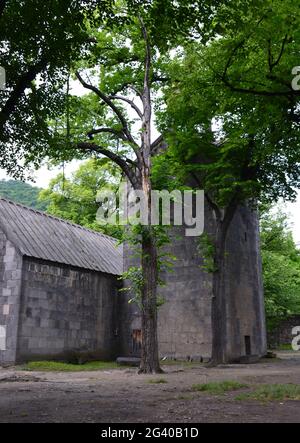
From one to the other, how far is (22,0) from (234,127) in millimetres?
12714

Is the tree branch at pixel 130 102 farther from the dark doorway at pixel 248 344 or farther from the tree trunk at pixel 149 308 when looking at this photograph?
the dark doorway at pixel 248 344

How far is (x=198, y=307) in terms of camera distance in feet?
79.0

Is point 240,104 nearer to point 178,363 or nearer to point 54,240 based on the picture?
point 54,240

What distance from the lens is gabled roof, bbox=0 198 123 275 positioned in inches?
871

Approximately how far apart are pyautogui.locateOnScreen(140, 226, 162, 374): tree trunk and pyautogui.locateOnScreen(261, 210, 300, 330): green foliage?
19.8 m

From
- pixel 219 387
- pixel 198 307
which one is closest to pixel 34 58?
pixel 219 387

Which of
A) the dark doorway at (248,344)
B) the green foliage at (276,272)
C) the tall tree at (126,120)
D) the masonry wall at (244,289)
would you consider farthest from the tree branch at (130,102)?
the green foliage at (276,272)

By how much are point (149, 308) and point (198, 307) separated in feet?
23.8

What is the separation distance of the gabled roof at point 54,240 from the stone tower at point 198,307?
2.07 meters

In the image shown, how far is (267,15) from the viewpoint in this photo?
12250 millimetres

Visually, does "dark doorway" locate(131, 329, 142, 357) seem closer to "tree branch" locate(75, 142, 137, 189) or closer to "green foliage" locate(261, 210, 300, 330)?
"tree branch" locate(75, 142, 137, 189)

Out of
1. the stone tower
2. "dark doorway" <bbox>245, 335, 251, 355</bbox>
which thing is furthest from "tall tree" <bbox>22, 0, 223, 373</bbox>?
"dark doorway" <bbox>245, 335, 251, 355</bbox>

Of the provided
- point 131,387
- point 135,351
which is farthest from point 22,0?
point 135,351
